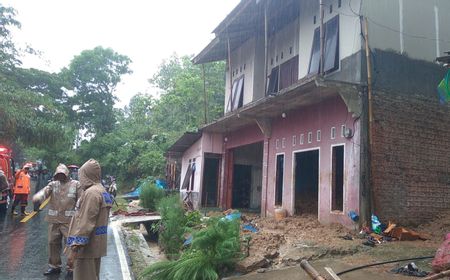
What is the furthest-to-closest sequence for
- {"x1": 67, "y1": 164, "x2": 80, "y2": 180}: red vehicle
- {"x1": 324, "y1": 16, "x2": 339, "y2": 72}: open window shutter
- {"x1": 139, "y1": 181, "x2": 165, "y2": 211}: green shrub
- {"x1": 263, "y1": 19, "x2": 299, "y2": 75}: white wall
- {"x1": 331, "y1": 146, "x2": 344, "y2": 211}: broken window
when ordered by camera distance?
{"x1": 67, "y1": 164, "x2": 80, "y2": 180}: red vehicle, {"x1": 139, "y1": 181, "x2": 165, "y2": 211}: green shrub, {"x1": 263, "y1": 19, "x2": 299, "y2": 75}: white wall, {"x1": 324, "y1": 16, "x2": 339, "y2": 72}: open window shutter, {"x1": 331, "y1": 146, "x2": 344, "y2": 211}: broken window

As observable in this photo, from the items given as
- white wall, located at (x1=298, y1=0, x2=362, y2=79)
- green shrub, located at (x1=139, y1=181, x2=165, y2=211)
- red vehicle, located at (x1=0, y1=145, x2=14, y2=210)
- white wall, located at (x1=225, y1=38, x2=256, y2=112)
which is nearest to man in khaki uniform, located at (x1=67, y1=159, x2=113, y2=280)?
white wall, located at (x1=298, y1=0, x2=362, y2=79)

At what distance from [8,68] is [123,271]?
19.7 meters

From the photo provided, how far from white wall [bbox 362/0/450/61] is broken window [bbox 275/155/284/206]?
4800 millimetres

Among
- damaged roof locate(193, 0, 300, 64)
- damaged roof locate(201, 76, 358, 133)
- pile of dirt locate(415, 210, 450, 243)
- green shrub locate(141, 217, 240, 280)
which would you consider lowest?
green shrub locate(141, 217, 240, 280)

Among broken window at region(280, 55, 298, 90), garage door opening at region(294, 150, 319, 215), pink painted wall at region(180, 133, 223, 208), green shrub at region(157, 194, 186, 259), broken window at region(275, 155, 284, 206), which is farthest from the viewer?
pink painted wall at region(180, 133, 223, 208)

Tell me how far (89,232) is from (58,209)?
2666mm

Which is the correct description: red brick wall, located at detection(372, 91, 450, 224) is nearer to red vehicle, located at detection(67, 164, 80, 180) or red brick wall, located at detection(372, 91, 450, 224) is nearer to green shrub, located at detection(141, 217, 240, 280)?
green shrub, located at detection(141, 217, 240, 280)

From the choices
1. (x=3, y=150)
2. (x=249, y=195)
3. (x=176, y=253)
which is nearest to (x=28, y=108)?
(x=3, y=150)

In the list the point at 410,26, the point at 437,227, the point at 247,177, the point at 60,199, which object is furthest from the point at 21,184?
the point at 410,26

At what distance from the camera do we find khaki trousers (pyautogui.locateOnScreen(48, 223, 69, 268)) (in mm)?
6707

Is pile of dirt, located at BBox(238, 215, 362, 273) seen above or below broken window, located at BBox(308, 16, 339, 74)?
below

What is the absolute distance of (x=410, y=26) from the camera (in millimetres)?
10867

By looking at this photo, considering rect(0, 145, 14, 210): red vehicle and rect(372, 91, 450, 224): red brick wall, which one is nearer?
rect(372, 91, 450, 224): red brick wall

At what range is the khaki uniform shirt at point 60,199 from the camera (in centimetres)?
683
